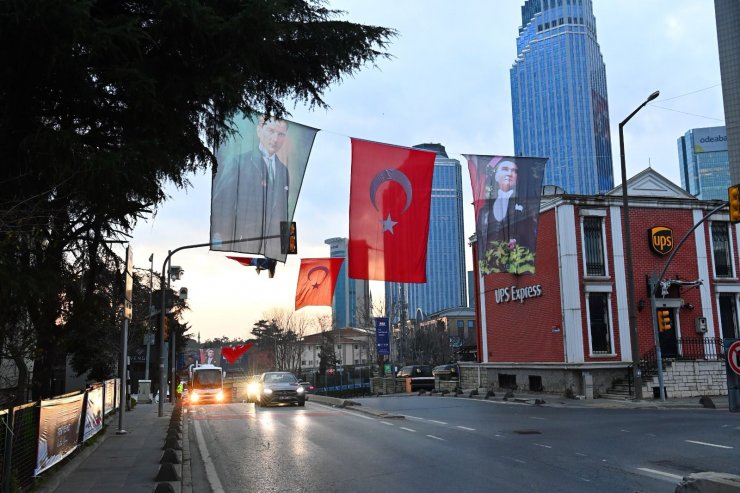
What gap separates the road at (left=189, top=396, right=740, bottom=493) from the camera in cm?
940

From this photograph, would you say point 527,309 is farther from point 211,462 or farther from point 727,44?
point 727,44

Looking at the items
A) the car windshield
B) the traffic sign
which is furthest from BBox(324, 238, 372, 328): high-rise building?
the traffic sign

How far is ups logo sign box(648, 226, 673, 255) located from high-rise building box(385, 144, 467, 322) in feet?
31.1

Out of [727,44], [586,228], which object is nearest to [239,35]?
[586,228]

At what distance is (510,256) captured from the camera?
19.8 m

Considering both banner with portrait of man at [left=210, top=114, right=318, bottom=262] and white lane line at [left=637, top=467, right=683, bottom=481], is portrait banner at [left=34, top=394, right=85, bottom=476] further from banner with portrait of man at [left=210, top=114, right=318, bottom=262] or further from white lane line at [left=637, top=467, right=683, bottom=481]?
white lane line at [left=637, top=467, right=683, bottom=481]

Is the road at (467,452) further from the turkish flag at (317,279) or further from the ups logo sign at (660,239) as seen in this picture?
the ups logo sign at (660,239)

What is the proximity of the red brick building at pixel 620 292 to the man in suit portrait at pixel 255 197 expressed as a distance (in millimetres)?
19767

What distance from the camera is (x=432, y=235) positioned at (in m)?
87.5

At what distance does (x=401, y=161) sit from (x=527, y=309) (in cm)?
1954

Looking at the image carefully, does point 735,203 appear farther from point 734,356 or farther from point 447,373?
point 447,373

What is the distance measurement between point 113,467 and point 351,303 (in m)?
109

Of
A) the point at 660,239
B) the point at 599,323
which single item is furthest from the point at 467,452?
the point at 660,239

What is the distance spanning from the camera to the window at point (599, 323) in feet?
97.5
